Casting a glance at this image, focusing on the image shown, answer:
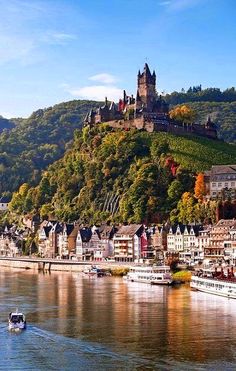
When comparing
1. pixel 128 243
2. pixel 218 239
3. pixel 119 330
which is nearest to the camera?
pixel 119 330

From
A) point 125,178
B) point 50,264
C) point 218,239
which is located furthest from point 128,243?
point 125,178

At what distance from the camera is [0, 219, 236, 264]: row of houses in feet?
262

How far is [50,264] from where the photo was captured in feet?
308

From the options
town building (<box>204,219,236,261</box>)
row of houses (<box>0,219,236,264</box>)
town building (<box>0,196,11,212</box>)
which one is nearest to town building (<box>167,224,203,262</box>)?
row of houses (<box>0,219,236,264</box>)

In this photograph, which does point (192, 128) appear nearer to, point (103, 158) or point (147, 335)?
point (103, 158)

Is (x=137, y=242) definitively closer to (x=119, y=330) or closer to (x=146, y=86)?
(x=146, y=86)

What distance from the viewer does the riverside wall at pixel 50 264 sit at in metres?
86.6

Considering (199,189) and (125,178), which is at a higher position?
(125,178)

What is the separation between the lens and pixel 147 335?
→ 1598 inches

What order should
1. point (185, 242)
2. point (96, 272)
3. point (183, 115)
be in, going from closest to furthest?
point (96, 272) → point (185, 242) → point (183, 115)

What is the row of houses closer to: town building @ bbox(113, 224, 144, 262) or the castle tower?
town building @ bbox(113, 224, 144, 262)

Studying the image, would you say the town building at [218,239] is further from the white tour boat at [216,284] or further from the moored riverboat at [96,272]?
the white tour boat at [216,284]

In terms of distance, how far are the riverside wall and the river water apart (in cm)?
2235

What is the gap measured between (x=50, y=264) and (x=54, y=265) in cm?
Result: 63
